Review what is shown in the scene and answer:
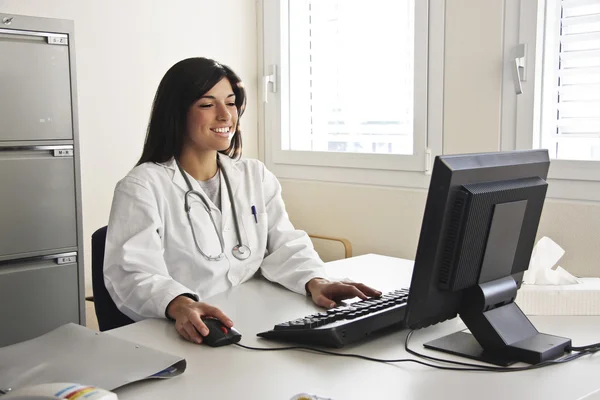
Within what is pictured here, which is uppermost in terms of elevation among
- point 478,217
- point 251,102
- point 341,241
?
point 251,102

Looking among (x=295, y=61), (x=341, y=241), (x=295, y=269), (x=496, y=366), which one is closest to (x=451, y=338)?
(x=496, y=366)

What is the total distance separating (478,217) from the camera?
1332mm

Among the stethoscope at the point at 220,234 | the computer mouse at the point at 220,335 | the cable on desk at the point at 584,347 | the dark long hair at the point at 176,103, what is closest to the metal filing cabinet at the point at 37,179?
the dark long hair at the point at 176,103

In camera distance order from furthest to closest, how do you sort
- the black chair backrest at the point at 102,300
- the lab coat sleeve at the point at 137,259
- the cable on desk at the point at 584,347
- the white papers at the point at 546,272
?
the black chair backrest at the point at 102,300 < the white papers at the point at 546,272 < the lab coat sleeve at the point at 137,259 < the cable on desk at the point at 584,347

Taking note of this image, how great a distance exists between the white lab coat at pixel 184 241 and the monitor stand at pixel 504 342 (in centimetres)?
61

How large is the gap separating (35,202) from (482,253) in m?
2.04

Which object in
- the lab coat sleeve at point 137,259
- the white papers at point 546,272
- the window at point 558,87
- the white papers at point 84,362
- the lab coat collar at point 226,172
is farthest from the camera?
the window at point 558,87

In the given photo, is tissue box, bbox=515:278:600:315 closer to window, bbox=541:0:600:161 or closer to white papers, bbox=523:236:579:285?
white papers, bbox=523:236:579:285

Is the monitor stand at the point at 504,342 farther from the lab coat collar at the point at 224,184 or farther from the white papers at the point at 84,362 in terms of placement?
the lab coat collar at the point at 224,184

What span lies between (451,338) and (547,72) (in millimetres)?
1656

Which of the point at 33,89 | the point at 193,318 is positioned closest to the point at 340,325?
the point at 193,318

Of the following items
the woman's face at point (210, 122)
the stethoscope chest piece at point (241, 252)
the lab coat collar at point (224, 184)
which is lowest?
the stethoscope chest piece at point (241, 252)

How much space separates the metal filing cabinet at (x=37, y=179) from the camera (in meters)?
2.75

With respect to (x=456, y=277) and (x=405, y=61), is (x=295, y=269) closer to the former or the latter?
(x=456, y=277)
